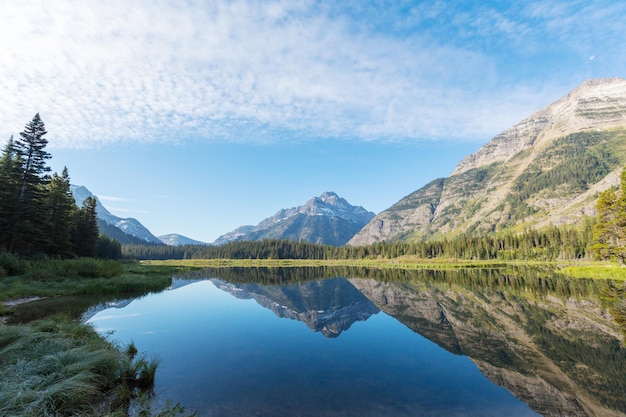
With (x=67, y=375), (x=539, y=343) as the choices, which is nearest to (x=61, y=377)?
(x=67, y=375)

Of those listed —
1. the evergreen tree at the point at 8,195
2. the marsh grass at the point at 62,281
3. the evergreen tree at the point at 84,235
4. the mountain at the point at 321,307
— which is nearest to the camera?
the mountain at the point at 321,307

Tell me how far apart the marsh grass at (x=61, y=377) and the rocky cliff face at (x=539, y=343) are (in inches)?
541

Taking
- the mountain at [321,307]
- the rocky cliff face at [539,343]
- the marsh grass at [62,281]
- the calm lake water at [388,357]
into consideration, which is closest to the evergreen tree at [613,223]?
the calm lake water at [388,357]

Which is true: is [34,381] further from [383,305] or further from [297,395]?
[383,305]

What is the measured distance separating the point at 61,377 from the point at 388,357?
1354cm

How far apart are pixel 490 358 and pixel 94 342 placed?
18362 mm

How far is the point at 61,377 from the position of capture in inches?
329

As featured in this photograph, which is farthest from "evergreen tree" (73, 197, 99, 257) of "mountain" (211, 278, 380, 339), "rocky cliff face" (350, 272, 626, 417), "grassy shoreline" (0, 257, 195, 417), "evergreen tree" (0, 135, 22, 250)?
"rocky cliff face" (350, 272, 626, 417)

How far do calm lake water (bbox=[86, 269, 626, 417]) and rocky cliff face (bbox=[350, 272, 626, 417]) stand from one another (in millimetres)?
64

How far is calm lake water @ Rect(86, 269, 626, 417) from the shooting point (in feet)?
33.5

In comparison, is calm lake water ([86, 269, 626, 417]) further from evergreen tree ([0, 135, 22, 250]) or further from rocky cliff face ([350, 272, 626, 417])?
evergreen tree ([0, 135, 22, 250])

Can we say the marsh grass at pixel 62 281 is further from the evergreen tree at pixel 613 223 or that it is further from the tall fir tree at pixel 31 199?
the evergreen tree at pixel 613 223

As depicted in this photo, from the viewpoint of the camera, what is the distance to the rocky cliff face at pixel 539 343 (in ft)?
35.2

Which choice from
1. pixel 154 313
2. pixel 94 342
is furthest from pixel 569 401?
pixel 154 313
